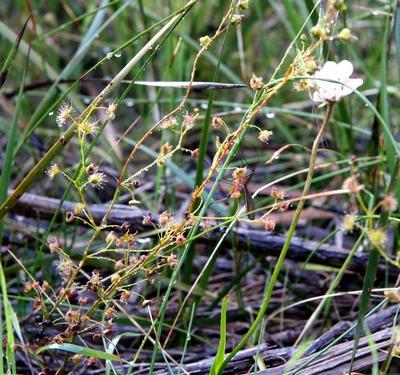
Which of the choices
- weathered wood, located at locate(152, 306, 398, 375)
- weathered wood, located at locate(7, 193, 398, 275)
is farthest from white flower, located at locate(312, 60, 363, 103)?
weathered wood, located at locate(7, 193, 398, 275)

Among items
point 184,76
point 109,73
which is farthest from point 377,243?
point 109,73

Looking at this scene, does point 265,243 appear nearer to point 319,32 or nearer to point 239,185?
point 239,185

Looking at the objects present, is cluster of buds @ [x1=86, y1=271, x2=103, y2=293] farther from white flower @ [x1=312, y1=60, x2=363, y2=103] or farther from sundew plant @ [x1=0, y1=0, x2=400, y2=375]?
white flower @ [x1=312, y1=60, x2=363, y2=103]

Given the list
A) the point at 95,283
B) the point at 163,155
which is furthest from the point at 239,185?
the point at 95,283

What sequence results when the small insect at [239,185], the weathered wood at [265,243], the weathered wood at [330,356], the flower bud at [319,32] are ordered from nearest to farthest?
the flower bud at [319,32]
the small insect at [239,185]
the weathered wood at [330,356]
the weathered wood at [265,243]

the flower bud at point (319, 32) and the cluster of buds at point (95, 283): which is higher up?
the flower bud at point (319, 32)

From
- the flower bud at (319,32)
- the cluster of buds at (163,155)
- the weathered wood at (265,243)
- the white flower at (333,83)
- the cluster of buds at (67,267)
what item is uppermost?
the flower bud at (319,32)

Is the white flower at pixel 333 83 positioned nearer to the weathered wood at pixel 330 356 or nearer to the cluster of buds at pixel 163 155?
the cluster of buds at pixel 163 155

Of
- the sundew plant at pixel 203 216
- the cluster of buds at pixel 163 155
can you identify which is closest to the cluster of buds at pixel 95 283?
the sundew plant at pixel 203 216
